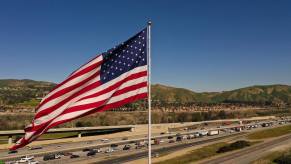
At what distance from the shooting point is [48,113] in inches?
583

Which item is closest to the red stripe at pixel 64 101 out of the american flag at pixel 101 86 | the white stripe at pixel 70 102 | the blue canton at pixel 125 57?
the american flag at pixel 101 86

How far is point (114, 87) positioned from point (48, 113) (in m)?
3.05

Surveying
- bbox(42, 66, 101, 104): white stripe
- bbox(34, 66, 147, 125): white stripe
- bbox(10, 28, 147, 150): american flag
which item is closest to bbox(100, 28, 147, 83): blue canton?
bbox(10, 28, 147, 150): american flag

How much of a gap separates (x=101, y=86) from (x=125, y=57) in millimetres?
1644

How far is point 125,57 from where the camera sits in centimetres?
1507

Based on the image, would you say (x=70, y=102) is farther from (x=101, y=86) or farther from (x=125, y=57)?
(x=125, y=57)

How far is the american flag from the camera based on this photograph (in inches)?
578

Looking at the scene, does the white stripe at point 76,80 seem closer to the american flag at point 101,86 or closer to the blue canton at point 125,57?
the american flag at point 101,86

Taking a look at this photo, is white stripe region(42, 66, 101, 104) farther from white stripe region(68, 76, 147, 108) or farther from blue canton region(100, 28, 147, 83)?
white stripe region(68, 76, 147, 108)

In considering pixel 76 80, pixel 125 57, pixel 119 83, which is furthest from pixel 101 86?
pixel 125 57

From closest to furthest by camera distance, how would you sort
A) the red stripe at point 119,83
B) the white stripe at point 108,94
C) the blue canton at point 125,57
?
the white stripe at point 108,94 < the red stripe at point 119,83 < the blue canton at point 125,57

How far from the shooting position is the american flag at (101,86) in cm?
1468

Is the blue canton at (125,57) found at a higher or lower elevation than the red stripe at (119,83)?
higher

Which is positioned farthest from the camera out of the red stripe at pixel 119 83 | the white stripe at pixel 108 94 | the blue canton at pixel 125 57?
the blue canton at pixel 125 57
